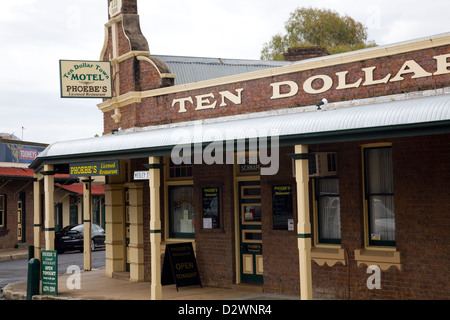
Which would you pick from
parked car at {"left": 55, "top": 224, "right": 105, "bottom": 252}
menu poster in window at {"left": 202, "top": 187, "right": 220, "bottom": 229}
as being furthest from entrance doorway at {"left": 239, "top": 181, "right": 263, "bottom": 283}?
parked car at {"left": 55, "top": 224, "right": 105, "bottom": 252}

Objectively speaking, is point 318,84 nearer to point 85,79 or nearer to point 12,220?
point 85,79

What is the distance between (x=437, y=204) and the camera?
35.7 ft

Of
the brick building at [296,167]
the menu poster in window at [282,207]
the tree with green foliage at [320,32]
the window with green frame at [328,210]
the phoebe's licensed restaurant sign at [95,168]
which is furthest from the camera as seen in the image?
the tree with green foliage at [320,32]

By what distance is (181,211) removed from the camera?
15.8 m

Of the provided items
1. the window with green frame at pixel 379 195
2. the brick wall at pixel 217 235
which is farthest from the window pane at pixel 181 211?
the window with green frame at pixel 379 195

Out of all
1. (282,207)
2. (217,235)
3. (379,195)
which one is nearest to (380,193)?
(379,195)

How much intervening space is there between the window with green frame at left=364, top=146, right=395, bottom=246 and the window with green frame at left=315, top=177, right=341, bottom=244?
26.7 inches

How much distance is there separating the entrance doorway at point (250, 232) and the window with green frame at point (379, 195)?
274 centimetres

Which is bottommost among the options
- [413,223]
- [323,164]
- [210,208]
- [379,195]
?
[413,223]

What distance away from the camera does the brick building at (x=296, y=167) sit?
410 inches

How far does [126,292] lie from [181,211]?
2.40 meters

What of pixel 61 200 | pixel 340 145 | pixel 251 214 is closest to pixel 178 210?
pixel 251 214

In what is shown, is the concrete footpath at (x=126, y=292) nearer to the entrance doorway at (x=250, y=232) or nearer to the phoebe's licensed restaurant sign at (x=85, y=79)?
the entrance doorway at (x=250, y=232)
